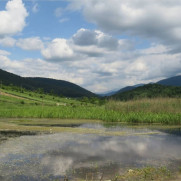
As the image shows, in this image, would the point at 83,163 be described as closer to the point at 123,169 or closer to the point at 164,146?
the point at 123,169

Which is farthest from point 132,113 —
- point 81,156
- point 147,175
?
point 147,175

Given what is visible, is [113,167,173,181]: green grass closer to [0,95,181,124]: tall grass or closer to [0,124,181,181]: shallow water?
[0,124,181,181]: shallow water

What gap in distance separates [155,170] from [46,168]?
415 centimetres

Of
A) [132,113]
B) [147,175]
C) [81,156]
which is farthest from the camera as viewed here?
[132,113]

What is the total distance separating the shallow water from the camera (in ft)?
28.2

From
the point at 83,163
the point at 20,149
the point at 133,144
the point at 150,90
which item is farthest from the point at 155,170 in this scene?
the point at 150,90

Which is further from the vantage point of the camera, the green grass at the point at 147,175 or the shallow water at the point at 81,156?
the shallow water at the point at 81,156

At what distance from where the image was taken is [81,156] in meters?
11.1

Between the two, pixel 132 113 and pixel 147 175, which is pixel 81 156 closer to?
pixel 147 175

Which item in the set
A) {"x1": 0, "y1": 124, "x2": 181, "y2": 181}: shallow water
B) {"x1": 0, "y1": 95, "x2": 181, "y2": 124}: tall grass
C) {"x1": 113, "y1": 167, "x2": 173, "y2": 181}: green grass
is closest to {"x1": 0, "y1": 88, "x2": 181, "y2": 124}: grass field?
{"x1": 0, "y1": 95, "x2": 181, "y2": 124}: tall grass

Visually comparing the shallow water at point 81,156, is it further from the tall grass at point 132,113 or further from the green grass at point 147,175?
the tall grass at point 132,113

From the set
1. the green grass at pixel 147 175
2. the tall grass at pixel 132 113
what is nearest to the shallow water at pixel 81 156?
the green grass at pixel 147 175

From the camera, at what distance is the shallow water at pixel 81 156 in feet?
28.2

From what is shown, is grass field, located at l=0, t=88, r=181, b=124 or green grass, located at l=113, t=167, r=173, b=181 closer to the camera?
green grass, located at l=113, t=167, r=173, b=181
